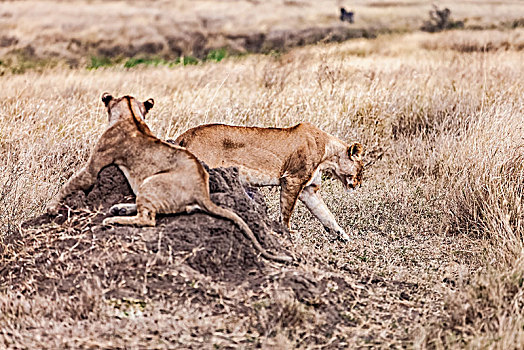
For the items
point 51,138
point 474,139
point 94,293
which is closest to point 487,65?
point 474,139

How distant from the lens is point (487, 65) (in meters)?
13.5

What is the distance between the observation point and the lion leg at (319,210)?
6.63 meters

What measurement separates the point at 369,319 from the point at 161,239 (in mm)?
1485

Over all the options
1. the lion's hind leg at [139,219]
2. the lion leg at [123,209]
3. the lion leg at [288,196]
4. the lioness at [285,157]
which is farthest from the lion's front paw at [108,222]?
→ the lion leg at [288,196]

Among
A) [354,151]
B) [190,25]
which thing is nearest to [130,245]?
[354,151]

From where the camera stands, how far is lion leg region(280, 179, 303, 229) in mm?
6418

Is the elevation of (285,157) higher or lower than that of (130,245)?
higher

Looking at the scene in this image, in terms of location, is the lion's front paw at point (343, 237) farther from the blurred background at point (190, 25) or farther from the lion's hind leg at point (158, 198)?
the blurred background at point (190, 25)

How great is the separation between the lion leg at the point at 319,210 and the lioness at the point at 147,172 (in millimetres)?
1503

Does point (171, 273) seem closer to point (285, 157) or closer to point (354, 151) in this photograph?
point (285, 157)

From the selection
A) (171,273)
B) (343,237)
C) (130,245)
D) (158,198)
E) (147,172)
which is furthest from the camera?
(343,237)

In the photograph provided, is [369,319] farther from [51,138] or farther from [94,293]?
[51,138]

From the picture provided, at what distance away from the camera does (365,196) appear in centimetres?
777

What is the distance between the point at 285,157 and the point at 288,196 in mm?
346
